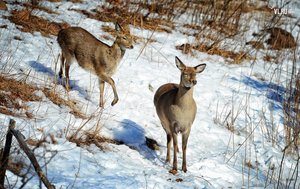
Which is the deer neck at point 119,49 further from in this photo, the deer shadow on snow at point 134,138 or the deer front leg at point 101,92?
the deer shadow on snow at point 134,138

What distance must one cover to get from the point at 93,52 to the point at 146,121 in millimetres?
1683

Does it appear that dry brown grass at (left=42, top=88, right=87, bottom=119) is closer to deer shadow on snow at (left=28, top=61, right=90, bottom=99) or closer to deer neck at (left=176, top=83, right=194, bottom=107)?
deer shadow on snow at (left=28, top=61, right=90, bottom=99)

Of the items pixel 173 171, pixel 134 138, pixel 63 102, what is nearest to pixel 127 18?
pixel 63 102

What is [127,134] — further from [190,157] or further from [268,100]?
[268,100]

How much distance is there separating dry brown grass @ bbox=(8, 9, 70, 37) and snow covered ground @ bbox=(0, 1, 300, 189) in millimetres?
198

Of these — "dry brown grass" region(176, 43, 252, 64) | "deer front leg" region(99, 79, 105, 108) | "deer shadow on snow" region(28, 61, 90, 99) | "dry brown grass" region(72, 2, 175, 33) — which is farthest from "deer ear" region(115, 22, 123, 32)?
"dry brown grass" region(176, 43, 252, 64)

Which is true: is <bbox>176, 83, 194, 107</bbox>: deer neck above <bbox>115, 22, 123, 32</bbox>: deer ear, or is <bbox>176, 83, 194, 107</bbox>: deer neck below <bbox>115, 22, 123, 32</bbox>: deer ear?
below

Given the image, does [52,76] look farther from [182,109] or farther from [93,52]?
[182,109]

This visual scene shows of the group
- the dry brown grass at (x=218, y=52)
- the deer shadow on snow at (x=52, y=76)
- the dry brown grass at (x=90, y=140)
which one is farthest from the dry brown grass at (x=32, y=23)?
the dry brown grass at (x=90, y=140)

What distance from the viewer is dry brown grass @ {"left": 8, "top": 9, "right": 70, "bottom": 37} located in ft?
28.7

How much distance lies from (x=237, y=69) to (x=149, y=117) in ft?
11.7

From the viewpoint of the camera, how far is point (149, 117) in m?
7.09

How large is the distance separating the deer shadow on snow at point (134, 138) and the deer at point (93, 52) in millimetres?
1413

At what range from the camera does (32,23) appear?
897cm
